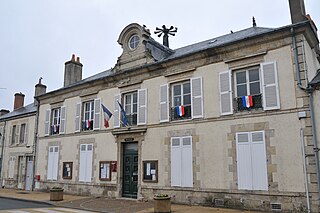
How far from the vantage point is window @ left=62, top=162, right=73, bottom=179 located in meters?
13.6

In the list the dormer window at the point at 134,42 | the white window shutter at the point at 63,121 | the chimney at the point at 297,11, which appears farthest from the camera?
the white window shutter at the point at 63,121

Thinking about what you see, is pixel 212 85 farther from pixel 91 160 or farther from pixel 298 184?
pixel 91 160

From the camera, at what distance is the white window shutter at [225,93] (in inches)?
364

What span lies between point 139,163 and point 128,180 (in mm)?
964

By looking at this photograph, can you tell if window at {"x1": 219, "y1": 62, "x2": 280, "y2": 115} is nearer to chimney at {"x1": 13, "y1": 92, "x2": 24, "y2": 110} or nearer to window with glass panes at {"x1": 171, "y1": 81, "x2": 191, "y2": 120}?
window with glass panes at {"x1": 171, "y1": 81, "x2": 191, "y2": 120}

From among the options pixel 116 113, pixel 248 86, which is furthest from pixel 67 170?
pixel 248 86

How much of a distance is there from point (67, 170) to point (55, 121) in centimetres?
302

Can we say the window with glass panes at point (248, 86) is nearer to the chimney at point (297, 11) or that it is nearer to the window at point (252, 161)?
the window at point (252, 161)

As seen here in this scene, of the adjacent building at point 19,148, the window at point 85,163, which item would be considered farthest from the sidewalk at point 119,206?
the adjacent building at point 19,148

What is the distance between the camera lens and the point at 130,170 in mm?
11609

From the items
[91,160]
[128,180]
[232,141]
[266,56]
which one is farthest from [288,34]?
[91,160]

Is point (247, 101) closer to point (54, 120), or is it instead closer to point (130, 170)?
point (130, 170)

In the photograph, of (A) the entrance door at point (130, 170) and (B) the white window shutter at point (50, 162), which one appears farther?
(B) the white window shutter at point (50, 162)

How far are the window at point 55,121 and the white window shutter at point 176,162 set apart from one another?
7441 millimetres
